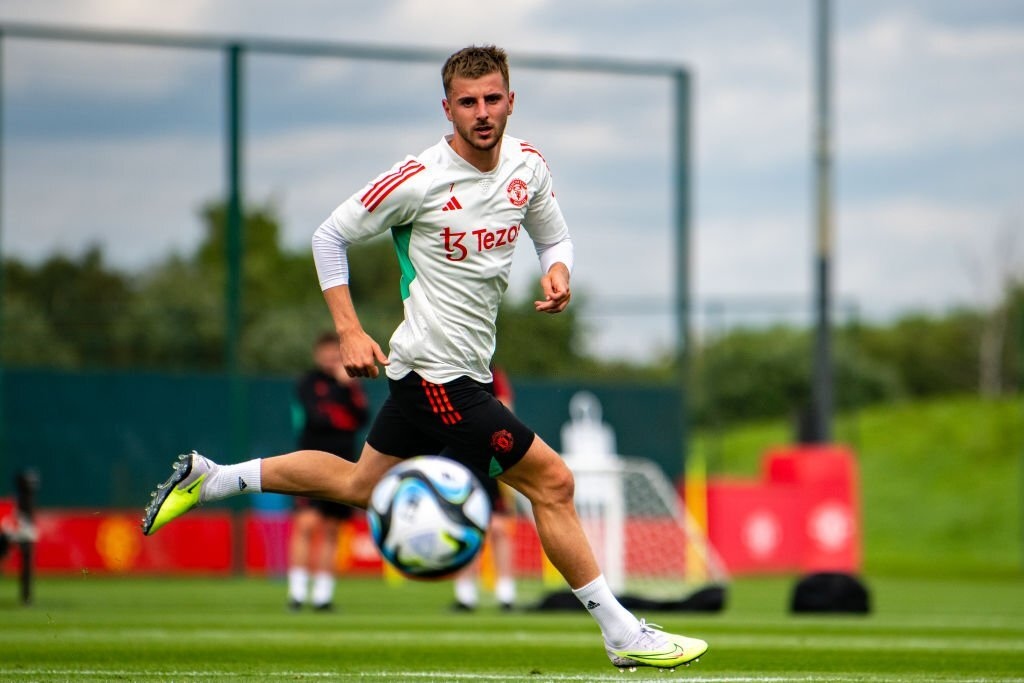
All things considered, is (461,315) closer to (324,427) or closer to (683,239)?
(324,427)

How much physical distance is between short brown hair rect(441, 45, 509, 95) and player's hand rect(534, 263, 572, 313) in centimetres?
77

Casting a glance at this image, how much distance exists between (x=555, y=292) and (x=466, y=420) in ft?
2.05

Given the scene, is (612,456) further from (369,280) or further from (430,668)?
(430,668)

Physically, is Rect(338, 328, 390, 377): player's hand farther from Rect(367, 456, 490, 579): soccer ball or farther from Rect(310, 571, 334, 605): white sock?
Rect(310, 571, 334, 605): white sock

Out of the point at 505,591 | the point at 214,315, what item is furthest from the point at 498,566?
the point at 214,315

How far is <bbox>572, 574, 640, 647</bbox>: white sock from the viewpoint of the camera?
6449mm

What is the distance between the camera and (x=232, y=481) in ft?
21.8

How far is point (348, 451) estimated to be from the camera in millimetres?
12891

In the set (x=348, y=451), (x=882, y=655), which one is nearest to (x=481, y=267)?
(x=882, y=655)

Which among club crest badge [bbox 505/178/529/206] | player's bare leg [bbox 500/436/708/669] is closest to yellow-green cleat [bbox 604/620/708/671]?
player's bare leg [bbox 500/436/708/669]

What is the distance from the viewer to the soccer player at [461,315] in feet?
20.5

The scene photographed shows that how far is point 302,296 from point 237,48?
3037mm

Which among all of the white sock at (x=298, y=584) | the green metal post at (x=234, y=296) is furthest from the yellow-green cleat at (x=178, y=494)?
the green metal post at (x=234, y=296)

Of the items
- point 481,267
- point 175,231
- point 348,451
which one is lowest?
point 348,451
